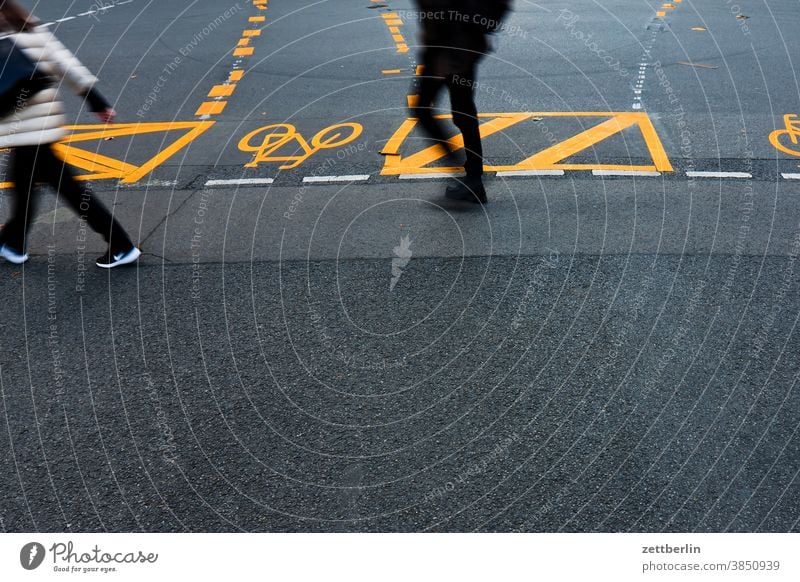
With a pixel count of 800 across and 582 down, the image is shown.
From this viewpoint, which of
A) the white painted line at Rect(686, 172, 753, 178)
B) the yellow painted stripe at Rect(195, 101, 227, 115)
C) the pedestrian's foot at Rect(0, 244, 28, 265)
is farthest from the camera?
the yellow painted stripe at Rect(195, 101, 227, 115)

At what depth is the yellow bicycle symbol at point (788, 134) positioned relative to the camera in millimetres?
6207

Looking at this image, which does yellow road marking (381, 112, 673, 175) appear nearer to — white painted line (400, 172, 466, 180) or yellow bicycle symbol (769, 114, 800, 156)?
white painted line (400, 172, 466, 180)

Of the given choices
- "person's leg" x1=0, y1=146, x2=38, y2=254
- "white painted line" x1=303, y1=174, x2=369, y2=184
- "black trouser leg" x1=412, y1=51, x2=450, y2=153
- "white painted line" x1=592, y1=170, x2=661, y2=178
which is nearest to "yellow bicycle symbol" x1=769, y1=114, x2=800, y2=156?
"white painted line" x1=592, y1=170, x2=661, y2=178

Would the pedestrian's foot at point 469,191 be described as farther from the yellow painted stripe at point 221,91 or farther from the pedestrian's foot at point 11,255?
the yellow painted stripe at point 221,91

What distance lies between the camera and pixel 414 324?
4086 mm

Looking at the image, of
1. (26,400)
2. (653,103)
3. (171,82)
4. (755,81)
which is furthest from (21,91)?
(755,81)

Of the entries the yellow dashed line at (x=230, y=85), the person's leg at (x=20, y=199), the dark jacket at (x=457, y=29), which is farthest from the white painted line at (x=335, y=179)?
the yellow dashed line at (x=230, y=85)

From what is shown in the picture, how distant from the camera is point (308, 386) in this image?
3.63 meters

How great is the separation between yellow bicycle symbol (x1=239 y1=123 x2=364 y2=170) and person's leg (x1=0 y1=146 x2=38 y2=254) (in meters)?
1.95

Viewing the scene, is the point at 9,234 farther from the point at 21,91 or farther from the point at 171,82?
the point at 171,82

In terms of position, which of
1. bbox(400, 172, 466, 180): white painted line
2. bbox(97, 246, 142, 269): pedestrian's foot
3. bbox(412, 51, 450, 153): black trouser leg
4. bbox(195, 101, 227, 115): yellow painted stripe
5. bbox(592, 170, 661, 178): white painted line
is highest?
bbox(412, 51, 450, 153): black trouser leg

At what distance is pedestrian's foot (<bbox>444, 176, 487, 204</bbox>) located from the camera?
540 centimetres

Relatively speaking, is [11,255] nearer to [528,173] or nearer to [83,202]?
[83,202]

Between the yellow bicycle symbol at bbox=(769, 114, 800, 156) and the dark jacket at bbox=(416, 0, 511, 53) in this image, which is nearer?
the dark jacket at bbox=(416, 0, 511, 53)
